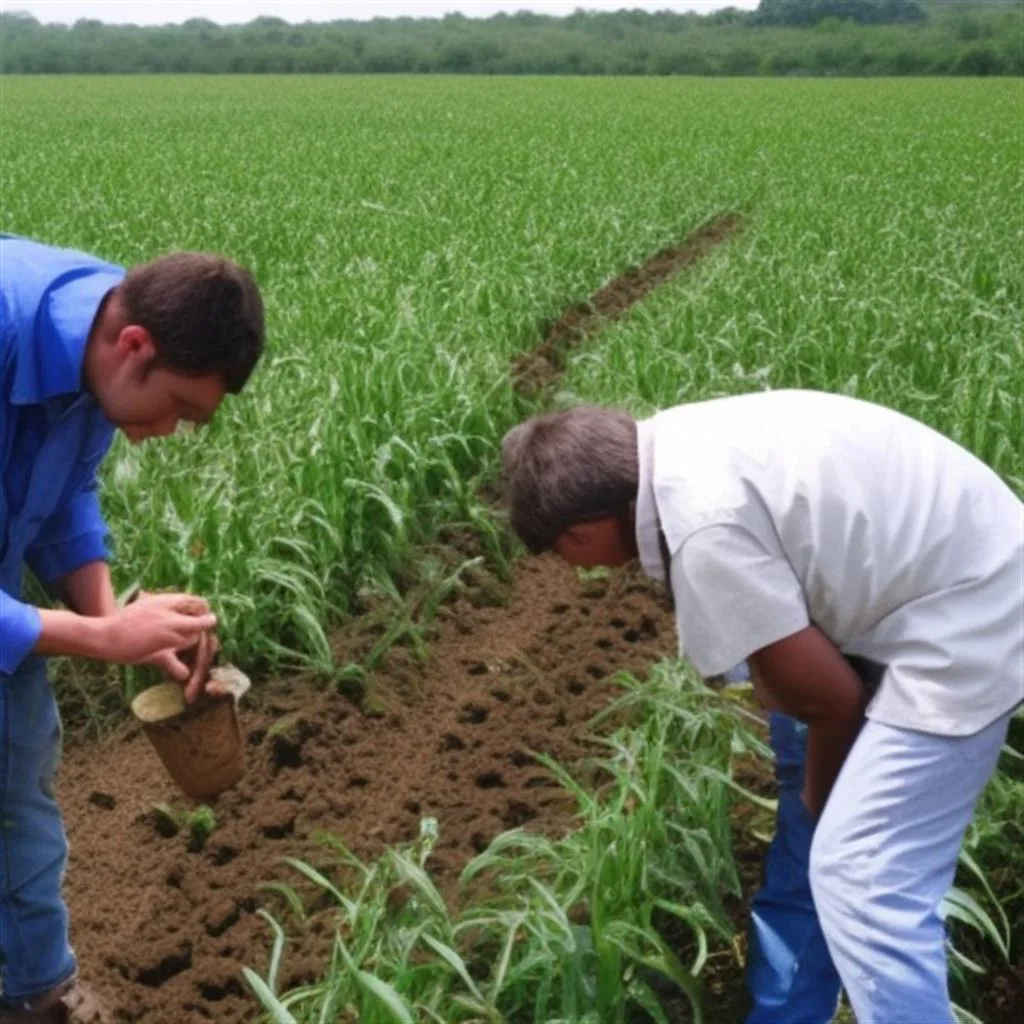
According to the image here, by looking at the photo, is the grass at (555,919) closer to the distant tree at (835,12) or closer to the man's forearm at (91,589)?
the man's forearm at (91,589)

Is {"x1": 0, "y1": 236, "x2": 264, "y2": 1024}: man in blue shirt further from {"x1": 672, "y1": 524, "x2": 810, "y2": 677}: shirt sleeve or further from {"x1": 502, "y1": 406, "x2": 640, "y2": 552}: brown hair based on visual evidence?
{"x1": 672, "y1": 524, "x2": 810, "y2": 677}: shirt sleeve

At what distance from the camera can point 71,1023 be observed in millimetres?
3068

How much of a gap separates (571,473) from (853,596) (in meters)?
0.46

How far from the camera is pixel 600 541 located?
2.41 meters

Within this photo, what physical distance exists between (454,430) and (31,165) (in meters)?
14.2

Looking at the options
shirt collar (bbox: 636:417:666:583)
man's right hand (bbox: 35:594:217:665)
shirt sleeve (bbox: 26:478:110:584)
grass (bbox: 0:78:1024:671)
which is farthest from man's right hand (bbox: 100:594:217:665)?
grass (bbox: 0:78:1024:671)

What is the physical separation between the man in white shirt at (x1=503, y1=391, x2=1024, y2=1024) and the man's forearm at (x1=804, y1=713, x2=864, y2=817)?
27 millimetres

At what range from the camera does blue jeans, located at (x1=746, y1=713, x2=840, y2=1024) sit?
2.80 m

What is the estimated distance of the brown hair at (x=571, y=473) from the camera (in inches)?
92.2

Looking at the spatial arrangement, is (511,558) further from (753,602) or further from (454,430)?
(753,602)

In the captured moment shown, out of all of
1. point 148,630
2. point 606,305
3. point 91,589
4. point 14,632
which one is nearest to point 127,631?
point 148,630

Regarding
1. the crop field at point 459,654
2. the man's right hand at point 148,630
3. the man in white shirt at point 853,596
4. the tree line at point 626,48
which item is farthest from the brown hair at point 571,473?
the tree line at point 626,48

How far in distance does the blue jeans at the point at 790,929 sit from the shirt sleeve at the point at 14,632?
1.38m

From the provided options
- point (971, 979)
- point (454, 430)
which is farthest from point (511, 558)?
point (971, 979)
